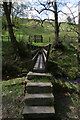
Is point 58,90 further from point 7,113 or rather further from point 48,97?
point 7,113

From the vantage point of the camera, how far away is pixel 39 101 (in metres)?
4.46

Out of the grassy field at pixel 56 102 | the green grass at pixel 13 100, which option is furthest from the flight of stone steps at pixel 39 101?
the green grass at pixel 13 100

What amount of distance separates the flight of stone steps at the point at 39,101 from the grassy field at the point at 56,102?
0.48 metres

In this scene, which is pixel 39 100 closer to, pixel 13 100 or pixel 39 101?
pixel 39 101

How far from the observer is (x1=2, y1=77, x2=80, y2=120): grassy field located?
446cm

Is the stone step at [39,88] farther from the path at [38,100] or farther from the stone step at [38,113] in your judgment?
the stone step at [38,113]

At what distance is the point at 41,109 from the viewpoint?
4.20 meters

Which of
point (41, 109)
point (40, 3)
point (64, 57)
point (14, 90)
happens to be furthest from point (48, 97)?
point (40, 3)

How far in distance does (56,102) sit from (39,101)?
128 cm

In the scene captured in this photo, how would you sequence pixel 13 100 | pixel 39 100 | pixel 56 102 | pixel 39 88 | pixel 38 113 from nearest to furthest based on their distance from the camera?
1. pixel 38 113
2. pixel 39 100
3. pixel 39 88
4. pixel 56 102
5. pixel 13 100

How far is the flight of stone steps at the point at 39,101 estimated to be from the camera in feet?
13.3

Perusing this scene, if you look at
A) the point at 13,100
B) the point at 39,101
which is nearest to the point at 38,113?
the point at 39,101

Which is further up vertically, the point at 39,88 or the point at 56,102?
the point at 39,88

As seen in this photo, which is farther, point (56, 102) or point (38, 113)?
point (56, 102)
